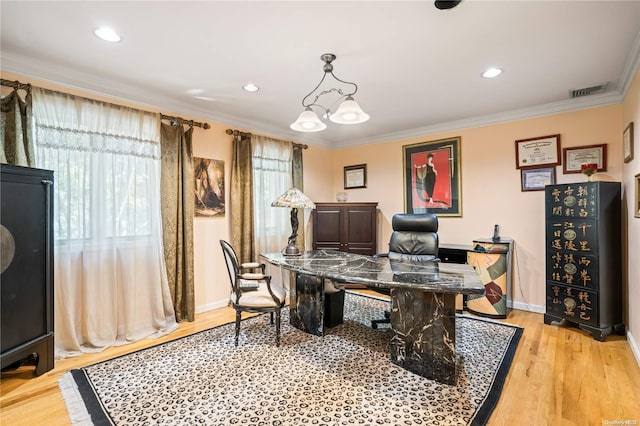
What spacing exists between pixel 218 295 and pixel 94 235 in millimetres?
1603

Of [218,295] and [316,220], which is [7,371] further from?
[316,220]

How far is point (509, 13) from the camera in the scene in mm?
1933

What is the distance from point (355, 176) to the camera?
5.44 metres

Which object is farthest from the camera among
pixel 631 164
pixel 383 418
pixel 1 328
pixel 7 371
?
pixel 631 164

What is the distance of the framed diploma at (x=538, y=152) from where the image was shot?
3615 millimetres

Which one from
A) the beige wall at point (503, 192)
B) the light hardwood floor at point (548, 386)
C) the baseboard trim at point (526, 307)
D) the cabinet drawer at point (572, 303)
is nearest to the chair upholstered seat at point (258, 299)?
the light hardwood floor at point (548, 386)

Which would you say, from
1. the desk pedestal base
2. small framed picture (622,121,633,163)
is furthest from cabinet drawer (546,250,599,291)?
the desk pedestal base

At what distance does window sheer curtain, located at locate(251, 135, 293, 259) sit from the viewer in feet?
14.1

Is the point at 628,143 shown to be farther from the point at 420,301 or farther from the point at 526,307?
the point at 420,301

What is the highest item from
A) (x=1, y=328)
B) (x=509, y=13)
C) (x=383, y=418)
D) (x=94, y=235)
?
(x=509, y=13)

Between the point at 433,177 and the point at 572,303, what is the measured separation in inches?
88.1

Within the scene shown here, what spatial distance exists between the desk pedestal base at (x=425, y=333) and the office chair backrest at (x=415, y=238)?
3.55ft

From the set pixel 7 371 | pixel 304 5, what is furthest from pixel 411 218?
pixel 7 371

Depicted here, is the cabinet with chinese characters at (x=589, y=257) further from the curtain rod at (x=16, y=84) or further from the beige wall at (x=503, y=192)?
the curtain rod at (x=16, y=84)
